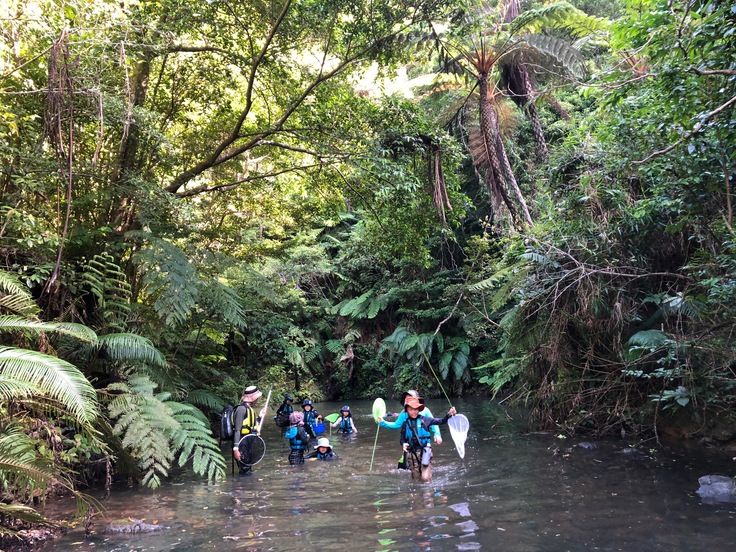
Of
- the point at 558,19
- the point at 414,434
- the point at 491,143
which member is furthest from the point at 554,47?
the point at 414,434

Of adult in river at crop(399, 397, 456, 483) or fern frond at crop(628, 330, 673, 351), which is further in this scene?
fern frond at crop(628, 330, 673, 351)

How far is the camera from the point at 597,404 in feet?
Answer: 28.7

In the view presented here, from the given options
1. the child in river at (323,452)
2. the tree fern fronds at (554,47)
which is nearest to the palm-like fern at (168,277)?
the child in river at (323,452)

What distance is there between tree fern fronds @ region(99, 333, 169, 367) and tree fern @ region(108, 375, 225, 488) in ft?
0.95

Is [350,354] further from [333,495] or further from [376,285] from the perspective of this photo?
[333,495]

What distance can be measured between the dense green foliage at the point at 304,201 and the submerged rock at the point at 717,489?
0.92 metres

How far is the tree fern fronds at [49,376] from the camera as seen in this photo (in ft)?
13.6

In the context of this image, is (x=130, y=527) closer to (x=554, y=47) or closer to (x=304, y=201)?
(x=304, y=201)

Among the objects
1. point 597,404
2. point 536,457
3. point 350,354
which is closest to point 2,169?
point 536,457

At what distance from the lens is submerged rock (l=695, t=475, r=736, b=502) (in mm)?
5207

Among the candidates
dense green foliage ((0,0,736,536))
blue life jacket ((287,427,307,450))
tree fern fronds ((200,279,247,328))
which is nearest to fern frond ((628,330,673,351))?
dense green foliage ((0,0,736,536))

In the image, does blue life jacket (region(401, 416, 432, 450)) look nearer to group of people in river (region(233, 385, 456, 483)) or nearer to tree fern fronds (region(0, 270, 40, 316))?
group of people in river (region(233, 385, 456, 483))

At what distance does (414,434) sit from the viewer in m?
6.95

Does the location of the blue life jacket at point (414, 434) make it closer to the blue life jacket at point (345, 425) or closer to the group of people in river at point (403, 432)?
the group of people in river at point (403, 432)
